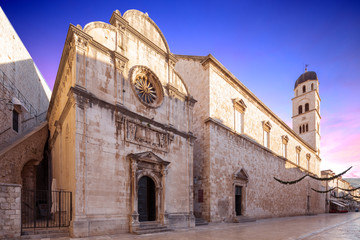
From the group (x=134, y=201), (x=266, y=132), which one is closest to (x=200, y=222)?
(x=134, y=201)

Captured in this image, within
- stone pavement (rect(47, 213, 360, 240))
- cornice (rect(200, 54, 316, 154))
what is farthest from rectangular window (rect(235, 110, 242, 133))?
stone pavement (rect(47, 213, 360, 240))

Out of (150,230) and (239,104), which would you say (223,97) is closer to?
(239,104)

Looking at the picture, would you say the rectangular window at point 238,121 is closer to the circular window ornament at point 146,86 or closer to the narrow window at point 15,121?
the circular window ornament at point 146,86

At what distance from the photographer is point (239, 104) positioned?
20.8m

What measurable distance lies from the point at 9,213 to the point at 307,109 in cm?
4613

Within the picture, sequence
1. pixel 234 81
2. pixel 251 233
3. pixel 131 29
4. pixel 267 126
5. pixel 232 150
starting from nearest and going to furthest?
pixel 251 233, pixel 131 29, pixel 232 150, pixel 234 81, pixel 267 126

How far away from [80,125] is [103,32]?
4649 mm

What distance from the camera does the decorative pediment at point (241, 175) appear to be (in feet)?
61.2

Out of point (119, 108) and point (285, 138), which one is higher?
point (119, 108)

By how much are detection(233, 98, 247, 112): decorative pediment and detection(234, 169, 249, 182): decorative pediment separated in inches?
203

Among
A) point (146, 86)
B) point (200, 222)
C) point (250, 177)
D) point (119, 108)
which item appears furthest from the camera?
point (250, 177)

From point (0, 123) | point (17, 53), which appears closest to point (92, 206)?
point (0, 123)

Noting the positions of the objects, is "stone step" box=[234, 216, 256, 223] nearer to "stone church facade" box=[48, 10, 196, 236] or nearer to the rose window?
"stone church facade" box=[48, 10, 196, 236]

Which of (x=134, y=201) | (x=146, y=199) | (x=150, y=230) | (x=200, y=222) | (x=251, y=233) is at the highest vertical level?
(x=134, y=201)
